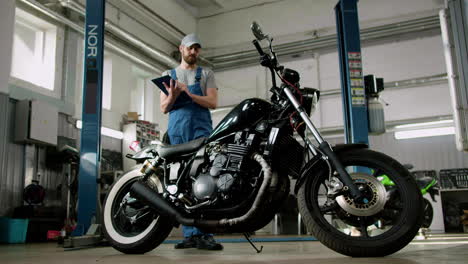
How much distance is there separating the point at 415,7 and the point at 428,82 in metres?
1.64

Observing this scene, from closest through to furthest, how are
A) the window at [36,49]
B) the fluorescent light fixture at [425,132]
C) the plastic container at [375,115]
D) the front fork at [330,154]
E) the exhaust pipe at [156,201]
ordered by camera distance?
the front fork at [330,154]
the exhaust pipe at [156,201]
the plastic container at [375,115]
the window at [36,49]
the fluorescent light fixture at [425,132]

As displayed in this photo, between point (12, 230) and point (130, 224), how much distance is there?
144 inches

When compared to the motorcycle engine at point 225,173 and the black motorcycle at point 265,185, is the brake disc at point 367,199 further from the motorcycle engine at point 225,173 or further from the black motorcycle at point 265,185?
the motorcycle engine at point 225,173

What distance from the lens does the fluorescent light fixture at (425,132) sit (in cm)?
884

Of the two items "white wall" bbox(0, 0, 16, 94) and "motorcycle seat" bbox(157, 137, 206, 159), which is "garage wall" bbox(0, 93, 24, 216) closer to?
"white wall" bbox(0, 0, 16, 94)

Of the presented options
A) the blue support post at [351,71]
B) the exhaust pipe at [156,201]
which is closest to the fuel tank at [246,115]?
the exhaust pipe at [156,201]

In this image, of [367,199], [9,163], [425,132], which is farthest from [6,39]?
[425,132]

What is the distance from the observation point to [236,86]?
10.7 meters

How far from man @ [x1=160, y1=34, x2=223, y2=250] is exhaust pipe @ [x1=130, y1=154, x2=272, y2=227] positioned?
21.6 inches

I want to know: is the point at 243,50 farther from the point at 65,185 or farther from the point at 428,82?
the point at 65,185

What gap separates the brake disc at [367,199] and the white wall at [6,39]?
5595 millimetres

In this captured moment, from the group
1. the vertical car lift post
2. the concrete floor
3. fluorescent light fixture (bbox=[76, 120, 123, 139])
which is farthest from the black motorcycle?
fluorescent light fixture (bbox=[76, 120, 123, 139])

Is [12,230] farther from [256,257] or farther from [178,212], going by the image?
[256,257]

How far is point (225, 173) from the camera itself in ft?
7.18
